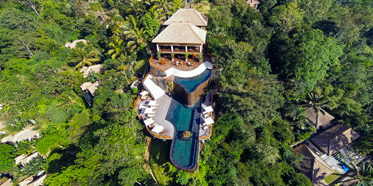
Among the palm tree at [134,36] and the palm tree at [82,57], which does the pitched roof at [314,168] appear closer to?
the palm tree at [134,36]

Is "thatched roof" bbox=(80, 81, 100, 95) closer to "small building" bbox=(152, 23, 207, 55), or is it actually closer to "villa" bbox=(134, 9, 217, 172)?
"villa" bbox=(134, 9, 217, 172)

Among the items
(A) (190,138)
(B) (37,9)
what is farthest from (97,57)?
(B) (37,9)

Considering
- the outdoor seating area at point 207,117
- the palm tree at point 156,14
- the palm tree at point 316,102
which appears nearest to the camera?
the outdoor seating area at point 207,117

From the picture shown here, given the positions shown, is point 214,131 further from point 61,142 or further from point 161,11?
point 161,11

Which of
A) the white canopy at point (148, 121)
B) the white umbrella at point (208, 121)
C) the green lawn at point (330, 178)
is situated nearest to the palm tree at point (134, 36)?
the white canopy at point (148, 121)

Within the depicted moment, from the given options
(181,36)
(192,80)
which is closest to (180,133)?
(192,80)

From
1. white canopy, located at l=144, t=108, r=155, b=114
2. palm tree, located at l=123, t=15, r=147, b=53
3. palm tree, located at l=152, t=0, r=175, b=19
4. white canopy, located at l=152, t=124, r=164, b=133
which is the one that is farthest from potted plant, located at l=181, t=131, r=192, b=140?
palm tree, located at l=152, t=0, r=175, b=19
